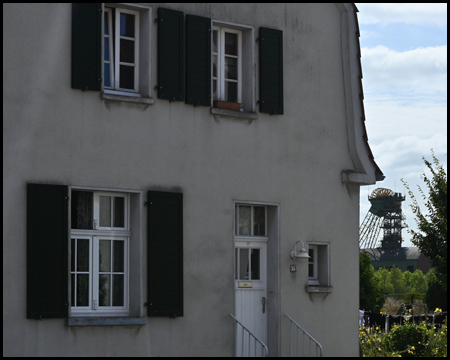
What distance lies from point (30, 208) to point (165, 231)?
2210mm

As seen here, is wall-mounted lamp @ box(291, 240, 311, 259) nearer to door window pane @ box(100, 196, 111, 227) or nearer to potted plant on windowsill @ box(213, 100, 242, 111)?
potted plant on windowsill @ box(213, 100, 242, 111)

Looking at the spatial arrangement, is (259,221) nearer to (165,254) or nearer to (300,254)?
(300,254)

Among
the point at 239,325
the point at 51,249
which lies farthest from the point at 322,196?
the point at 51,249

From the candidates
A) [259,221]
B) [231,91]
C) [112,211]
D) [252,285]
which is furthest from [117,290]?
[231,91]

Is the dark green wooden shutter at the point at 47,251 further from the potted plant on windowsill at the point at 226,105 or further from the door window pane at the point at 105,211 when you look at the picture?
the potted plant on windowsill at the point at 226,105

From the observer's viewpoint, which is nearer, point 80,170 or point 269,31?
point 80,170

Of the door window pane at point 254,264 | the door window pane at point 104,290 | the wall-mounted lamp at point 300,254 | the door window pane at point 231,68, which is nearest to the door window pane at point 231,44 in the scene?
the door window pane at point 231,68

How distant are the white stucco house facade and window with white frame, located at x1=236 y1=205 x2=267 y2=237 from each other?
38 mm

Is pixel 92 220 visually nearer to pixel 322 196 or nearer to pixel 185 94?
pixel 185 94

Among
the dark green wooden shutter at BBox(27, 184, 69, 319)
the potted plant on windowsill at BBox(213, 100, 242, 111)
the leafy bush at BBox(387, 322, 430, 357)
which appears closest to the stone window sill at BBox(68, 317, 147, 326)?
the dark green wooden shutter at BBox(27, 184, 69, 319)

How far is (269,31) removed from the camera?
1572 cm

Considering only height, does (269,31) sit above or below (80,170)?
above

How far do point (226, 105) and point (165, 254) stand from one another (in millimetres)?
2695

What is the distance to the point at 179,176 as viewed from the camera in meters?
14.5
